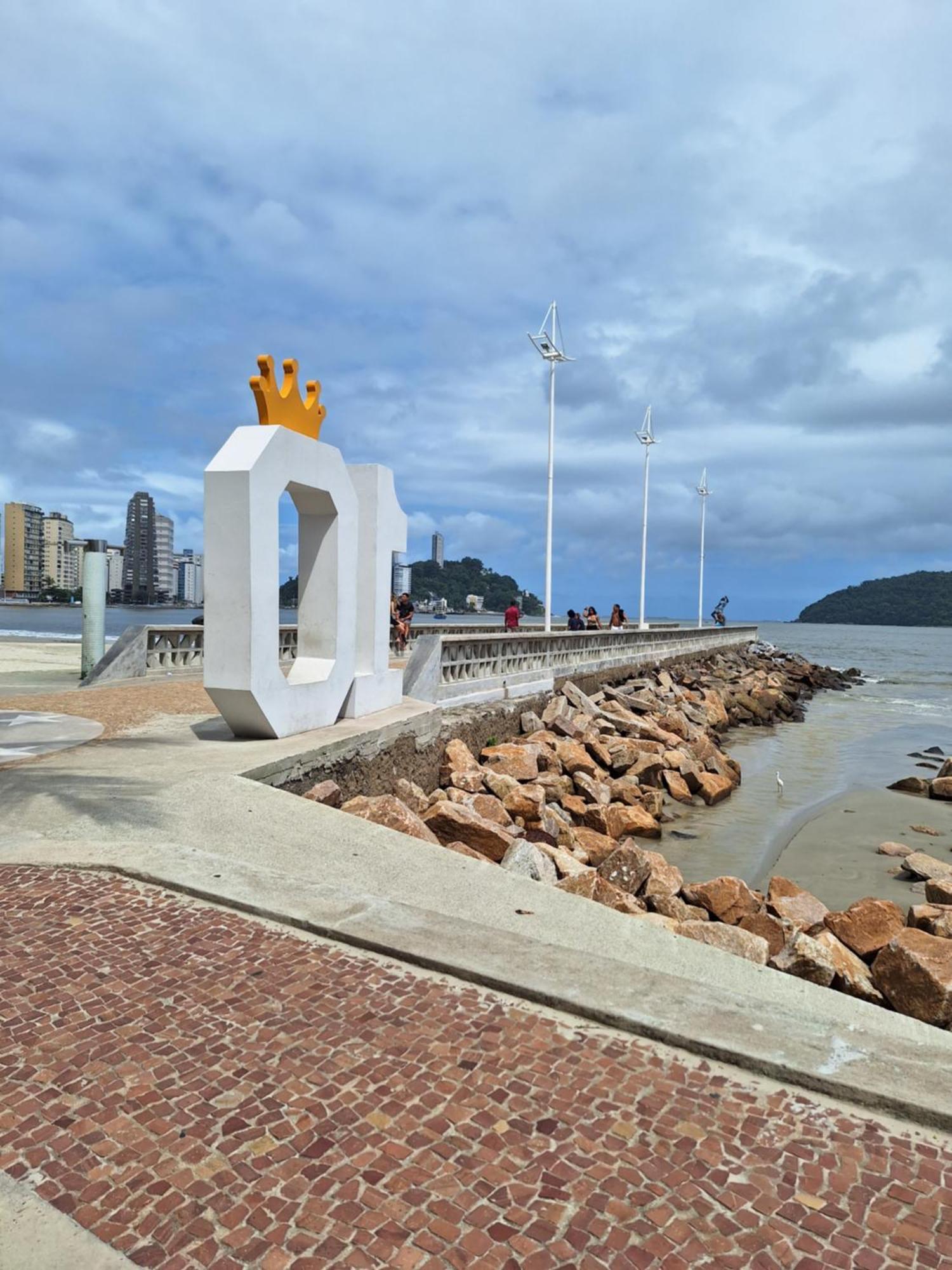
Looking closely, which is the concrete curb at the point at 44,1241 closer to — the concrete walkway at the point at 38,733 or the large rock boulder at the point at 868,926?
the large rock boulder at the point at 868,926

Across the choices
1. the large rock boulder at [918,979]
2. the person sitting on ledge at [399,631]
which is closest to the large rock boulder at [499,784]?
the large rock boulder at [918,979]

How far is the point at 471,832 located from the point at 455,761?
360cm

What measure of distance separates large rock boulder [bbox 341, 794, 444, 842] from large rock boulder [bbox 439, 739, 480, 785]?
11.0ft

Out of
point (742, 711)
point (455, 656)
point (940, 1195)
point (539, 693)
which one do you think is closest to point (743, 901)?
point (940, 1195)

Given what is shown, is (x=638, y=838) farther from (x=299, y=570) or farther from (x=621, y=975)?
(x=621, y=975)

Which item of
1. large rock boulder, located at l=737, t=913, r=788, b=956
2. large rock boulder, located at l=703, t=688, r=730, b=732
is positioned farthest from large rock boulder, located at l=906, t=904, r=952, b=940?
large rock boulder, located at l=703, t=688, r=730, b=732

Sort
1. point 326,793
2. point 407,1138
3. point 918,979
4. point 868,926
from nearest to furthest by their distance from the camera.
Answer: point 407,1138 < point 918,979 < point 868,926 < point 326,793

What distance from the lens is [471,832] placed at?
788 centimetres

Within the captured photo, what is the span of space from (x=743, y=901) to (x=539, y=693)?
31.3 feet

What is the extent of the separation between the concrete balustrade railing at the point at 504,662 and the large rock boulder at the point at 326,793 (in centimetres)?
438

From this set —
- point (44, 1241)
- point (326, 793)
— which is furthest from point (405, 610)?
point (44, 1241)

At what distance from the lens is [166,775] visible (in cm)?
733

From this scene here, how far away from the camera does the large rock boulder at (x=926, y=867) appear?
30.6ft

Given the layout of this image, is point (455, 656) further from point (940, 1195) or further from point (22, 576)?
point (22, 576)
